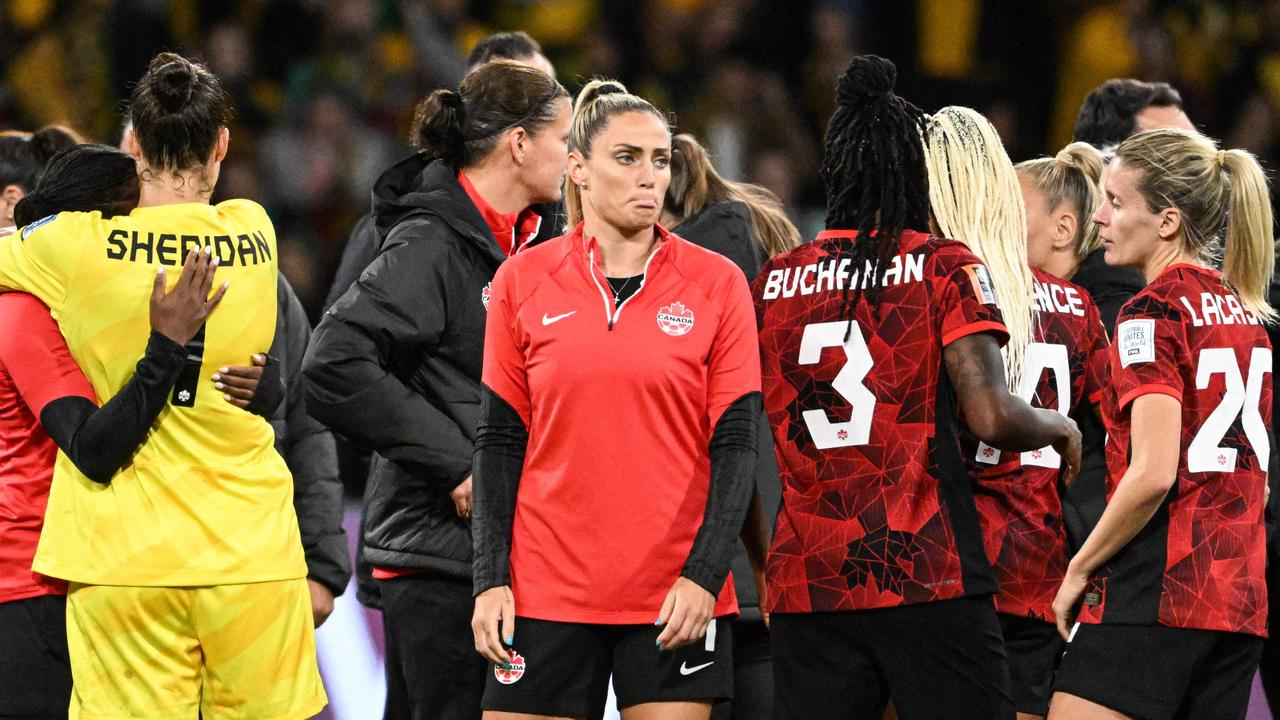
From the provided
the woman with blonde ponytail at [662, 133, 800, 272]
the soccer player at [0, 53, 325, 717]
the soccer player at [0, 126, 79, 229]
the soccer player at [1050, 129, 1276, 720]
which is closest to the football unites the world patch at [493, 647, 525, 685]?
the soccer player at [0, 53, 325, 717]

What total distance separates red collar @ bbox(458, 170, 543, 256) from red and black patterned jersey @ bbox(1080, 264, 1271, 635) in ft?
4.89

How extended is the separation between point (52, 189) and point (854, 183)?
176 cm

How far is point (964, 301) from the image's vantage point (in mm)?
3283

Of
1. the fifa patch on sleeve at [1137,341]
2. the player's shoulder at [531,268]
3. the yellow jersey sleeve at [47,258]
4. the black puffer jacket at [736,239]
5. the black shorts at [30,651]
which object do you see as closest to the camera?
the player's shoulder at [531,268]

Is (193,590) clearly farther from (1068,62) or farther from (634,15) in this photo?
(1068,62)

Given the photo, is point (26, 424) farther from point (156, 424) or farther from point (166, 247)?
point (166, 247)

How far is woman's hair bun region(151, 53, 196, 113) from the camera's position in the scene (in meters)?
3.55

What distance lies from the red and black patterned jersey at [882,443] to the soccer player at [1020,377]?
41 centimetres

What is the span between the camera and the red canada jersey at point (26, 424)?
11.6 feet

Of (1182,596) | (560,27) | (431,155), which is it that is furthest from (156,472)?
(560,27)

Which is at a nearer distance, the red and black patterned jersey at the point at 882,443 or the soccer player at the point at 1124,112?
the red and black patterned jersey at the point at 882,443

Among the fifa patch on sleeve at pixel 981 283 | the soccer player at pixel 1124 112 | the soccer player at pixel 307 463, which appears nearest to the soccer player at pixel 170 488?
the soccer player at pixel 307 463

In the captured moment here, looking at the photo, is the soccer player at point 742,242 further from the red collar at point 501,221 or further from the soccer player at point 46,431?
the soccer player at point 46,431

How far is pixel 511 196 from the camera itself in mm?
4062
